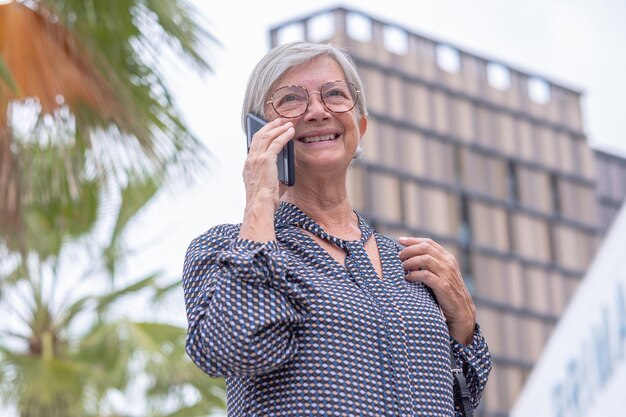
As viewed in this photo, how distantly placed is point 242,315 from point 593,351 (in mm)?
5430

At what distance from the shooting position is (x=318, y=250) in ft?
8.17

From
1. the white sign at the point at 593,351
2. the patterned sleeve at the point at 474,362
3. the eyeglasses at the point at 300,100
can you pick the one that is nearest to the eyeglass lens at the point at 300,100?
the eyeglasses at the point at 300,100

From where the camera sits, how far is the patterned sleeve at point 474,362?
8.63 ft

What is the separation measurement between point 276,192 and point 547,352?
6.30 meters

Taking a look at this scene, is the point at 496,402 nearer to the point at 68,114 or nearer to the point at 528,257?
the point at 528,257

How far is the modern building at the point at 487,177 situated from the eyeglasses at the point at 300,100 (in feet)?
118

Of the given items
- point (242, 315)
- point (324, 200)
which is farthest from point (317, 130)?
point (242, 315)

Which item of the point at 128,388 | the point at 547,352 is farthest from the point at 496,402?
the point at 547,352

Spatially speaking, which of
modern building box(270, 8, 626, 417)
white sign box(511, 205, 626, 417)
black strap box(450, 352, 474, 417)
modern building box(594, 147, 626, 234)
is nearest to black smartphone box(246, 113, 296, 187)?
black strap box(450, 352, 474, 417)

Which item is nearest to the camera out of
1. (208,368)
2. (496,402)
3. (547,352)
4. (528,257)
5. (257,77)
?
(208,368)

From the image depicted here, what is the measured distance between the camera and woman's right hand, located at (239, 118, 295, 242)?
2363 millimetres

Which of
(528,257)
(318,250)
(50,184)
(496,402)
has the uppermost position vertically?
(528,257)

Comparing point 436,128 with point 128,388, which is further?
point 436,128

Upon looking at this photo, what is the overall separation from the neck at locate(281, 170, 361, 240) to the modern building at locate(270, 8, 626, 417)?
35836mm
